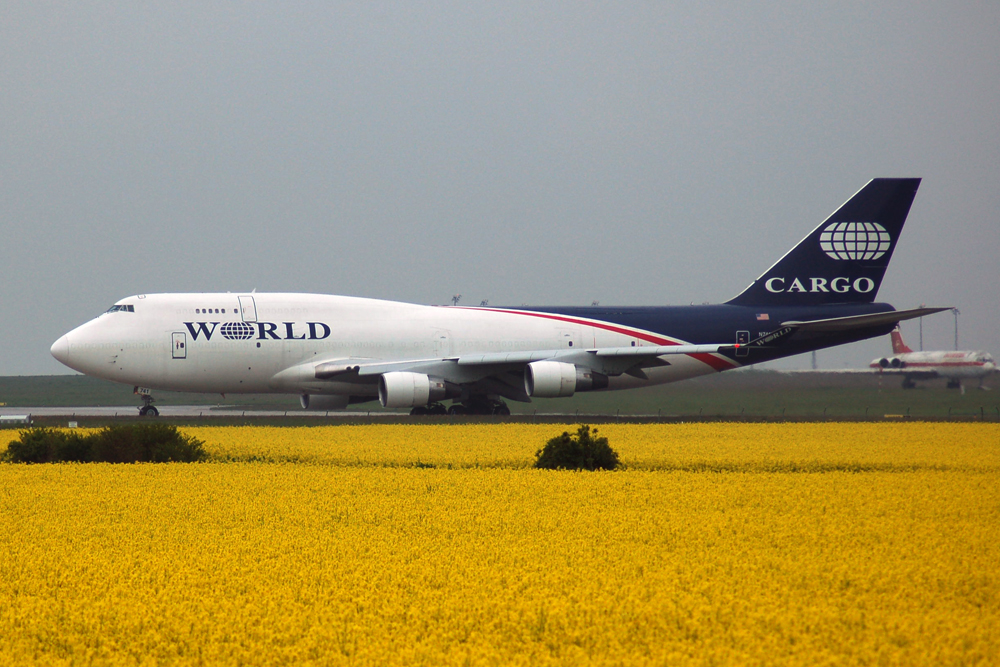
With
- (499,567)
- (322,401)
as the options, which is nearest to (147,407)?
(322,401)

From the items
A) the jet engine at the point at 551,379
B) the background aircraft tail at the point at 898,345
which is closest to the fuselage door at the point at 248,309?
the jet engine at the point at 551,379

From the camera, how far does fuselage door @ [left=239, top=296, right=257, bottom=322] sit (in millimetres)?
30375

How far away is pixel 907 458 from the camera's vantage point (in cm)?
1653

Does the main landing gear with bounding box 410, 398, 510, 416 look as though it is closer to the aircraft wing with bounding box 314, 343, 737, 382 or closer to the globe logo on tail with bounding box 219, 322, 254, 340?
the aircraft wing with bounding box 314, 343, 737, 382

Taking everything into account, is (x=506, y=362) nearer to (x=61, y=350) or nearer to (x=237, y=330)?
(x=237, y=330)

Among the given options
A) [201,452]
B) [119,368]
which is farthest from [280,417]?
[201,452]

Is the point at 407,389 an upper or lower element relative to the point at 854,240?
lower

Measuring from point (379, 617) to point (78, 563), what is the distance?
9.62ft

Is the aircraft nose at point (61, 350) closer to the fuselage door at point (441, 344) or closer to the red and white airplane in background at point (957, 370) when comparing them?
the fuselage door at point (441, 344)

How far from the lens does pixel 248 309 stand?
3058 cm

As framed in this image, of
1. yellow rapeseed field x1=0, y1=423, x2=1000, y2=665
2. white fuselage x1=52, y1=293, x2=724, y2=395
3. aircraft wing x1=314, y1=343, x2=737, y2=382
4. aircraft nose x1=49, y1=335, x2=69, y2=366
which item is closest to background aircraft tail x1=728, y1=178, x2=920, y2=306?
aircraft wing x1=314, y1=343, x2=737, y2=382

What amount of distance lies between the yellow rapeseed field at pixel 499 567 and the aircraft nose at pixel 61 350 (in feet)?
51.9

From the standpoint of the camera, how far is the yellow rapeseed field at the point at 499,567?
577 centimetres

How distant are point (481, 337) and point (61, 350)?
504 inches
